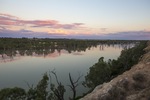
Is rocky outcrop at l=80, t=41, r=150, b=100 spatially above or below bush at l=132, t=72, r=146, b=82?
below

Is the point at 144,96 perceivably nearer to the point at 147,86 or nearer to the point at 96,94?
the point at 147,86

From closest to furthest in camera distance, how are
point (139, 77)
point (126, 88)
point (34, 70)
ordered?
point (126, 88), point (139, 77), point (34, 70)

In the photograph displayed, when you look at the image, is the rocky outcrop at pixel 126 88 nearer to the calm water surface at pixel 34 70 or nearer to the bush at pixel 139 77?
the bush at pixel 139 77

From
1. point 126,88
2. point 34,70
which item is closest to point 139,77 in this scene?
point 126,88

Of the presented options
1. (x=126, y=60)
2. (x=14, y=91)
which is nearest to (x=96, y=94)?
(x=14, y=91)

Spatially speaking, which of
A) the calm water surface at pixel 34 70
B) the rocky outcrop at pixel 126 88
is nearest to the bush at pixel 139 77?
the rocky outcrop at pixel 126 88

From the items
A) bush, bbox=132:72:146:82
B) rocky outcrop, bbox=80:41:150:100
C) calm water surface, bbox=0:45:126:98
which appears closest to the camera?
rocky outcrop, bbox=80:41:150:100

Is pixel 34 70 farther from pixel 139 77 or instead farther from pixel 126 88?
pixel 126 88

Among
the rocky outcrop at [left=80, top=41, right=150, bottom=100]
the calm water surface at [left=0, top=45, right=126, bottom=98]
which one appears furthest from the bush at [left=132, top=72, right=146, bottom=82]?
the calm water surface at [left=0, top=45, right=126, bottom=98]

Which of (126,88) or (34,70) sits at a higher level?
(126,88)

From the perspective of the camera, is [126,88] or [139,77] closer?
[126,88]

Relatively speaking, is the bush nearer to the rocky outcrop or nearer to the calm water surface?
the rocky outcrop

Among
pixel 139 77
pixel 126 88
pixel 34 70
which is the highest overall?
pixel 139 77

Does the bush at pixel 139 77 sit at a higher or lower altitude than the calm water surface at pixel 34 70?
higher
